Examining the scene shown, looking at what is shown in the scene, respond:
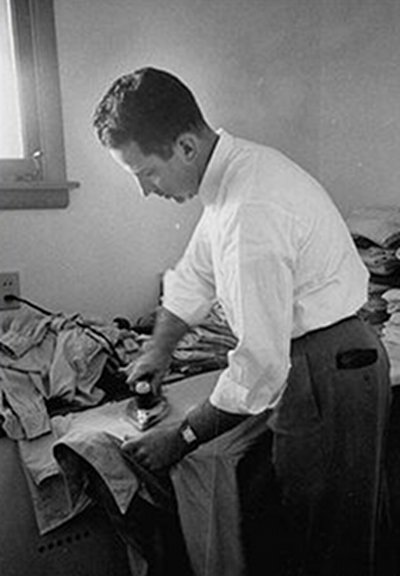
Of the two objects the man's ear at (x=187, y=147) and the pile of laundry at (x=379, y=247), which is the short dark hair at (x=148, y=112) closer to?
the man's ear at (x=187, y=147)

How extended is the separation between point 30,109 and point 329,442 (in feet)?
2.85

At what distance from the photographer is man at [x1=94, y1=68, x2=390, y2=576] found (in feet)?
2.11

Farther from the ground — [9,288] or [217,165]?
[217,165]

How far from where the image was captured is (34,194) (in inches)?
46.1

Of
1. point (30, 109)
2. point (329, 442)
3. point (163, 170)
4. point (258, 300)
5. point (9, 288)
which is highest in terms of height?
point (30, 109)

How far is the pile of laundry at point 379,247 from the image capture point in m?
1.19

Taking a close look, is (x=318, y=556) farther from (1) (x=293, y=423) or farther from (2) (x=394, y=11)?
(2) (x=394, y=11)

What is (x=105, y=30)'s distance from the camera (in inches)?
43.9

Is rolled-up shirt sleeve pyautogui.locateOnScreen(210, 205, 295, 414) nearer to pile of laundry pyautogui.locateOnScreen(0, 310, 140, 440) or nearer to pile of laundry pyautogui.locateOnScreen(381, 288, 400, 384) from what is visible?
pile of laundry pyautogui.locateOnScreen(0, 310, 140, 440)

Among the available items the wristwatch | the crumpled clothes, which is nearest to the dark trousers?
the wristwatch

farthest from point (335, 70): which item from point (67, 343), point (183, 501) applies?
point (183, 501)

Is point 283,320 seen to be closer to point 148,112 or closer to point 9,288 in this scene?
point 148,112

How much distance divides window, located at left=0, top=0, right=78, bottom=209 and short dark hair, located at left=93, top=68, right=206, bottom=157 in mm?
516

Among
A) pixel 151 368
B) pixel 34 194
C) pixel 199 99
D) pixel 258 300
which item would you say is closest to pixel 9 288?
pixel 34 194
